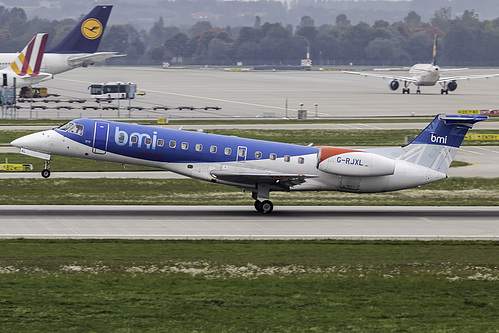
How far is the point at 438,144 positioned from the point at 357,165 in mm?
4053

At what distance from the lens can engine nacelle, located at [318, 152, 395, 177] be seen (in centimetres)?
3875

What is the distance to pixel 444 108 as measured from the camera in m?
109

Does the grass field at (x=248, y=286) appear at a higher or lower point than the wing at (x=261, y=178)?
lower

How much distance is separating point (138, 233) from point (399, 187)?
13177 mm

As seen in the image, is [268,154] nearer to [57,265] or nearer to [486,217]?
[486,217]

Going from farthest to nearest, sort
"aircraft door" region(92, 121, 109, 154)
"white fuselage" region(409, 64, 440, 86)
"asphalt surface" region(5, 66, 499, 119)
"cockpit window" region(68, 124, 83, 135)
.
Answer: "white fuselage" region(409, 64, 440, 86) < "asphalt surface" region(5, 66, 499, 119) < "cockpit window" region(68, 124, 83, 135) < "aircraft door" region(92, 121, 109, 154)

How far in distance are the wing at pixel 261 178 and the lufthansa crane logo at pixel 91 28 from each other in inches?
3060

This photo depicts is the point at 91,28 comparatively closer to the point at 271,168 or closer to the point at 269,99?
the point at 269,99

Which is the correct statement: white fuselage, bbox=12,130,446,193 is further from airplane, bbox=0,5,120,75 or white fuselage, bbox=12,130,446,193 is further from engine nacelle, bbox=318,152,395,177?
airplane, bbox=0,5,120,75

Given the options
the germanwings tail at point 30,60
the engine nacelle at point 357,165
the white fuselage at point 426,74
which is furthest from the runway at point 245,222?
the white fuselage at point 426,74

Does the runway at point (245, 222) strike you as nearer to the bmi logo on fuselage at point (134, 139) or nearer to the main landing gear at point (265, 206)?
the main landing gear at point (265, 206)

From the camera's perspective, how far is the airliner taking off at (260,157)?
127 ft

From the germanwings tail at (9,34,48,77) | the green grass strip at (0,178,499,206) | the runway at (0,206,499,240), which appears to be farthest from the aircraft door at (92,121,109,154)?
the germanwings tail at (9,34,48,77)

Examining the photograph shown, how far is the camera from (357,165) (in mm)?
38750
